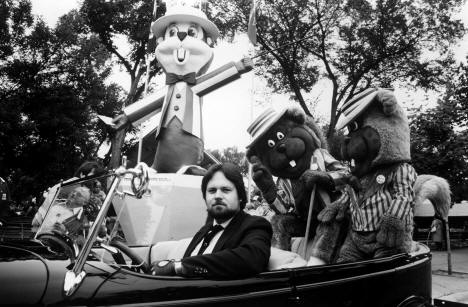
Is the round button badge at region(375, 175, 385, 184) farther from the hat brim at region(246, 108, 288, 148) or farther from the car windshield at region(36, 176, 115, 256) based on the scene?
the car windshield at region(36, 176, 115, 256)

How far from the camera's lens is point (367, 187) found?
3.37 metres

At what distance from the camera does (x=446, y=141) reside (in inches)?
378

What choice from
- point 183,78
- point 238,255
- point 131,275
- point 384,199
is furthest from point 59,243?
point 183,78

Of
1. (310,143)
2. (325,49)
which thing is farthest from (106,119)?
(325,49)

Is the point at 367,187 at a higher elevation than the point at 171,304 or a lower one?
higher

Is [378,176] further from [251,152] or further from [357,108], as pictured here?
[251,152]

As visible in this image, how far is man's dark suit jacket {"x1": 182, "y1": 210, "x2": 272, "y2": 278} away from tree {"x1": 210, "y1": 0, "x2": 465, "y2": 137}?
36.9 ft

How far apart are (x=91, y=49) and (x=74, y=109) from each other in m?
2.24

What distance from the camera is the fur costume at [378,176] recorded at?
9.70 ft

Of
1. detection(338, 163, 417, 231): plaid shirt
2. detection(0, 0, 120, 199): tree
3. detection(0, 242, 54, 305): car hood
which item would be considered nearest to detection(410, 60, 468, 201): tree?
detection(338, 163, 417, 231): plaid shirt

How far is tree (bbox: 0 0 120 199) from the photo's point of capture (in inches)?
546

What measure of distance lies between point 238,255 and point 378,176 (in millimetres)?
1814

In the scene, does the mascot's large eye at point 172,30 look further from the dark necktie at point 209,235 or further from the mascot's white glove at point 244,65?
the dark necktie at point 209,235

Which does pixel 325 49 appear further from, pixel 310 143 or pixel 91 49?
pixel 310 143
